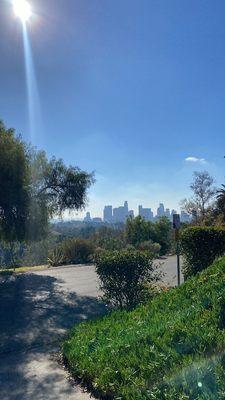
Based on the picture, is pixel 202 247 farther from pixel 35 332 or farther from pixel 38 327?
pixel 35 332

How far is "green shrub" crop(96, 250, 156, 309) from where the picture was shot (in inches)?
322

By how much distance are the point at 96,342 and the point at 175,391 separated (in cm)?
235

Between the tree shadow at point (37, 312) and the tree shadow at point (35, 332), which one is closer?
the tree shadow at point (35, 332)

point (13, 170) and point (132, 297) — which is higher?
point (13, 170)

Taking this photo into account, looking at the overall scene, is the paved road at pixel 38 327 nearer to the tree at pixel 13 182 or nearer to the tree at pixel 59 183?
the tree at pixel 13 182

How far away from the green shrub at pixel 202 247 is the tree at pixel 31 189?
22.1ft

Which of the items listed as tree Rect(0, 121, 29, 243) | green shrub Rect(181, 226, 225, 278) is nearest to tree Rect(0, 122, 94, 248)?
tree Rect(0, 121, 29, 243)

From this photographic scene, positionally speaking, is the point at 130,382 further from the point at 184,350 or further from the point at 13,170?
the point at 13,170

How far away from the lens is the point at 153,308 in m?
6.91

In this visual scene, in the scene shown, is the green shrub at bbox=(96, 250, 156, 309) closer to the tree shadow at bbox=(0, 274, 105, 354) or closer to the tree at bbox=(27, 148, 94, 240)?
the tree shadow at bbox=(0, 274, 105, 354)

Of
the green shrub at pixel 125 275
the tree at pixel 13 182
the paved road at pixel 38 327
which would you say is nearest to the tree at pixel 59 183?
the tree at pixel 13 182

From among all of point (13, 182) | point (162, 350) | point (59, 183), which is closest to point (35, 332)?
point (162, 350)

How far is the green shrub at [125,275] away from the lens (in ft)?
26.9

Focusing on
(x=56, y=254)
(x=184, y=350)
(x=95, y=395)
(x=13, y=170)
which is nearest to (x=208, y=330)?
(x=184, y=350)
